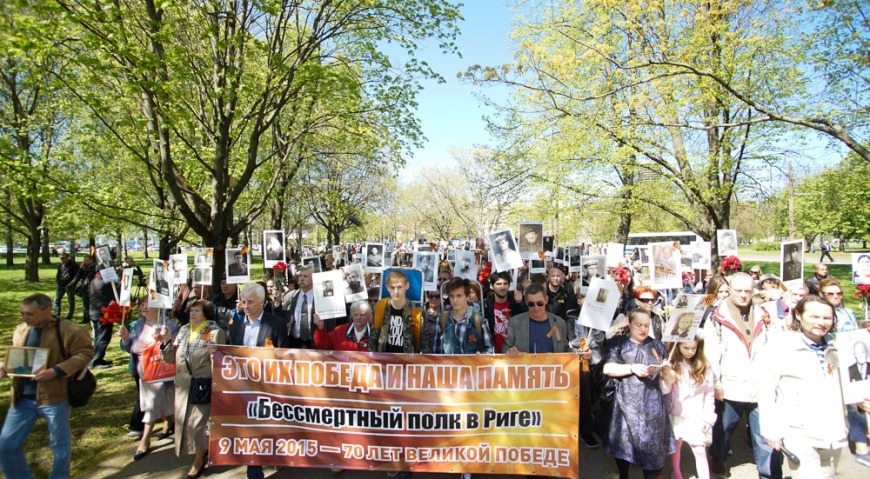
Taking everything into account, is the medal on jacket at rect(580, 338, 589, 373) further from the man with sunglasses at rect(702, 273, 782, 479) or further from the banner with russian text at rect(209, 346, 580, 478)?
the man with sunglasses at rect(702, 273, 782, 479)

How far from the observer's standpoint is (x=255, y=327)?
4.65m

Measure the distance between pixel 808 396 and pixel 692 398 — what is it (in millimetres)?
941

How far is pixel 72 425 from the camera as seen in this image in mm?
5664

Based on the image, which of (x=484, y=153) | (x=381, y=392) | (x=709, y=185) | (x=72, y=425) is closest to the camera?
(x=381, y=392)

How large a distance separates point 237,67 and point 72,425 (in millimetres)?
6331

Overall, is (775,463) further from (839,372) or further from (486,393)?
(486,393)

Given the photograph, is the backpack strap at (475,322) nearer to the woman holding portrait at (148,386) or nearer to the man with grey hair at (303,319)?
the man with grey hair at (303,319)

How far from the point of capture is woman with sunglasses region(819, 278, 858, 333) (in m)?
5.23

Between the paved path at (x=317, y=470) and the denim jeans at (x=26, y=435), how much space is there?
680mm

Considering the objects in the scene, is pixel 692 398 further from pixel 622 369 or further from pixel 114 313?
pixel 114 313

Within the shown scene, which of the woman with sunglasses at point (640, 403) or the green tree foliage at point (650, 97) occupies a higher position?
the green tree foliage at point (650, 97)

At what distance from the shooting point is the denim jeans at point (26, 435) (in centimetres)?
382

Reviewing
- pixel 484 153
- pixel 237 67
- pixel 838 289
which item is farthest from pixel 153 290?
pixel 484 153

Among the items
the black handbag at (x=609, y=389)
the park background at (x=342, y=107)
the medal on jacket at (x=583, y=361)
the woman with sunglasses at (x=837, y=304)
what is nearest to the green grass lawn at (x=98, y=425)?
the park background at (x=342, y=107)
